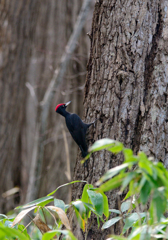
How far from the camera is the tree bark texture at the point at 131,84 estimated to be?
6.00ft

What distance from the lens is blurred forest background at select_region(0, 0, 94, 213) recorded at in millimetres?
4648

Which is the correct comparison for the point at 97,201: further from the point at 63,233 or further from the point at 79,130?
the point at 79,130

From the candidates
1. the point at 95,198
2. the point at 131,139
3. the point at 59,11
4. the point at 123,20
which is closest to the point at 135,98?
the point at 131,139

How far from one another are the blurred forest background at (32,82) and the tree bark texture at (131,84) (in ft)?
5.63

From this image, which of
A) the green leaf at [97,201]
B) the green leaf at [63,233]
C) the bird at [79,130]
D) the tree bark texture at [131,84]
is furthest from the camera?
the bird at [79,130]

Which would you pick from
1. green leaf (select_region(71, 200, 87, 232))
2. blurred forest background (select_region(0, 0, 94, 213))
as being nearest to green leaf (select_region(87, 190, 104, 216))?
green leaf (select_region(71, 200, 87, 232))

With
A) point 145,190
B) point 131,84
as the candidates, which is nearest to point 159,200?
point 145,190

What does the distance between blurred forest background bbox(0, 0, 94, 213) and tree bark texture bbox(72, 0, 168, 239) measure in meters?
1.72

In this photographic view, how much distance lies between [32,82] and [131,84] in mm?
Result: 5045

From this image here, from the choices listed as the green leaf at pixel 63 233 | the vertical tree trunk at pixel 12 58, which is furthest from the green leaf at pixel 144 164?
the vertical tree trunk at pixel 12 58

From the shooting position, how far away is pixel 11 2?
4.61 meters

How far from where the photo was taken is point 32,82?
662 centimetres

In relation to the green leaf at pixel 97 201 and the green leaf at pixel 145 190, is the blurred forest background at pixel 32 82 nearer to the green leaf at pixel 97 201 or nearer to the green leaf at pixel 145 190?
the green leaf at pixel 97 201

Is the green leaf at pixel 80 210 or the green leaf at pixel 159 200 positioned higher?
the green leaf at pixel 159 200
